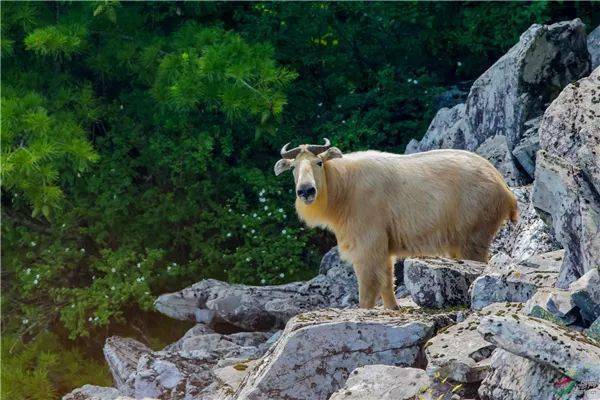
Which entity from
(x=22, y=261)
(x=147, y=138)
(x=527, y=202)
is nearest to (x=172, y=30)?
(x=147, y=138)

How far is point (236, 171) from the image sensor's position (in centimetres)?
1706

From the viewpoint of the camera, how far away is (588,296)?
752 centimetres

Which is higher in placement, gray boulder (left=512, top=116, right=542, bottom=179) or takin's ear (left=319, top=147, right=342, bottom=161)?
takin's ear (left=319, top=147, right=342, bottom=161)

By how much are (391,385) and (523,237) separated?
4.09m

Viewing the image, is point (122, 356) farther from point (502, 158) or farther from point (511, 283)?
point (511, 283)

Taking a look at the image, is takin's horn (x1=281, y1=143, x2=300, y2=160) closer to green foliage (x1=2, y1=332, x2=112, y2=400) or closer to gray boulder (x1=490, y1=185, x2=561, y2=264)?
gray boulder (x1=490, y1=185, x2=561, y2=264)

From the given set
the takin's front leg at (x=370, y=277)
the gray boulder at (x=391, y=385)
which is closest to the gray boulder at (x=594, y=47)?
the takin's front leg at (x=370, y=277)

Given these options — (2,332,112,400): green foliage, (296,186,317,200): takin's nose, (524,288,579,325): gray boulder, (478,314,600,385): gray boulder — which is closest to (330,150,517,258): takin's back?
(296,186,317,200): takin's nose

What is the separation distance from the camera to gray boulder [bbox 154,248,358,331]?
13492mm

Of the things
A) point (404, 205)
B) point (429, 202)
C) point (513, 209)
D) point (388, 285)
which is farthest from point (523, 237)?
→ point (388, 285)

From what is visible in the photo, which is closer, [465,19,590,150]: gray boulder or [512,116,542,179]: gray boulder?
[512,116,542,179]: gray boulder

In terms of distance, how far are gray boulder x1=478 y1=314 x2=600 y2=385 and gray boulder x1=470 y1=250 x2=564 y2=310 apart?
1.90 meters

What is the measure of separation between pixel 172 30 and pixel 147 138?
6.32 feet

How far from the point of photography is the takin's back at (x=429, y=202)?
37.3 ft
